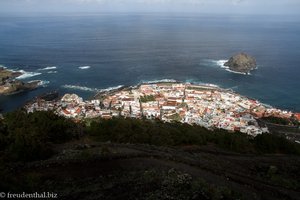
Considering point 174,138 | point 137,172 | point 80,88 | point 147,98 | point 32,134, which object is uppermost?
point 137,172

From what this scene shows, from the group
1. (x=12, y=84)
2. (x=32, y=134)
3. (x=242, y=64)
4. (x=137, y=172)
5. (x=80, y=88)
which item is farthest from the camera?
(x=242, y=64)

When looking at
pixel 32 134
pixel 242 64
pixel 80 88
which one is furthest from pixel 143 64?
pixel 32 134

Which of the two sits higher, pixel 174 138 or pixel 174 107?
pixel 174 138

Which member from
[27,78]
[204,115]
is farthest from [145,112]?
[27,78]

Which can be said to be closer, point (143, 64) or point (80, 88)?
point (80, 88)

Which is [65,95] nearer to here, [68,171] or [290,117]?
[290,117]

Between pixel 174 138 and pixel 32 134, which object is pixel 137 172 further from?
pixel 174 138

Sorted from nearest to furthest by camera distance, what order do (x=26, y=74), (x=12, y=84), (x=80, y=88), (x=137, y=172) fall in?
(x=137, y=172) → (x=12, y=84) → (x=80, y=88) → (x=26, y=74)

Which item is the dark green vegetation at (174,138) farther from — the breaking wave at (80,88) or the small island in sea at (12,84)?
the small island in sea at (12,84)
